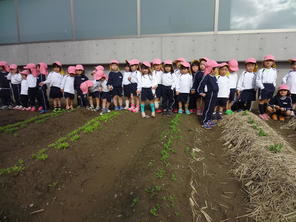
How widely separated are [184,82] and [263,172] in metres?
4.28

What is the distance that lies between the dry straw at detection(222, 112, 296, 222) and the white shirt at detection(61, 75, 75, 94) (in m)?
6.44

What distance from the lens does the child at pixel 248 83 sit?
7000 mm

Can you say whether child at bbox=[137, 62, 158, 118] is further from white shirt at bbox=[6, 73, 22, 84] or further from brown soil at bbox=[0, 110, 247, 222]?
white shirt at bbox=[6, 73, 22, 84]

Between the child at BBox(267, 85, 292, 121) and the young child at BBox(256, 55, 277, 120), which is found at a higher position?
the young child at BBox(256, 55, 277, 120)

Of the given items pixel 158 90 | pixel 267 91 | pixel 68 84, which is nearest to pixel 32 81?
pixel 68 84

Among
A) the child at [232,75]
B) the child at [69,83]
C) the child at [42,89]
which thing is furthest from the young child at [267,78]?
the child at [42,89]

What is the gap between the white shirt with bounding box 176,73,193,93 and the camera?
23.5ft

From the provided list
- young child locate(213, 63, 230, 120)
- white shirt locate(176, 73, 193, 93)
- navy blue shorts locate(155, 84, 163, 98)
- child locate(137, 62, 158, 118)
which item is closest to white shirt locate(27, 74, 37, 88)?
child locate(137, 62, 158, 118)

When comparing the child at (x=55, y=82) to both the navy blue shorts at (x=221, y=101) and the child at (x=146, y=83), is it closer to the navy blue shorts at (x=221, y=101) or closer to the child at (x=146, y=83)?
the child at (x=146, y=83)

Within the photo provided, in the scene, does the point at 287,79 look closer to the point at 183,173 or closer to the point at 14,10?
the point at 183,173

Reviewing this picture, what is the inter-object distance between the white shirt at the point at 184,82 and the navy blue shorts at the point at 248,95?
189 cm

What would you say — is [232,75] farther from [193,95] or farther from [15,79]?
[15,79]

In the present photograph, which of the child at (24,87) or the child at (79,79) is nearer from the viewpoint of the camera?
the child at (79,79)

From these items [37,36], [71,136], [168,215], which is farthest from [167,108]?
[37,36]
